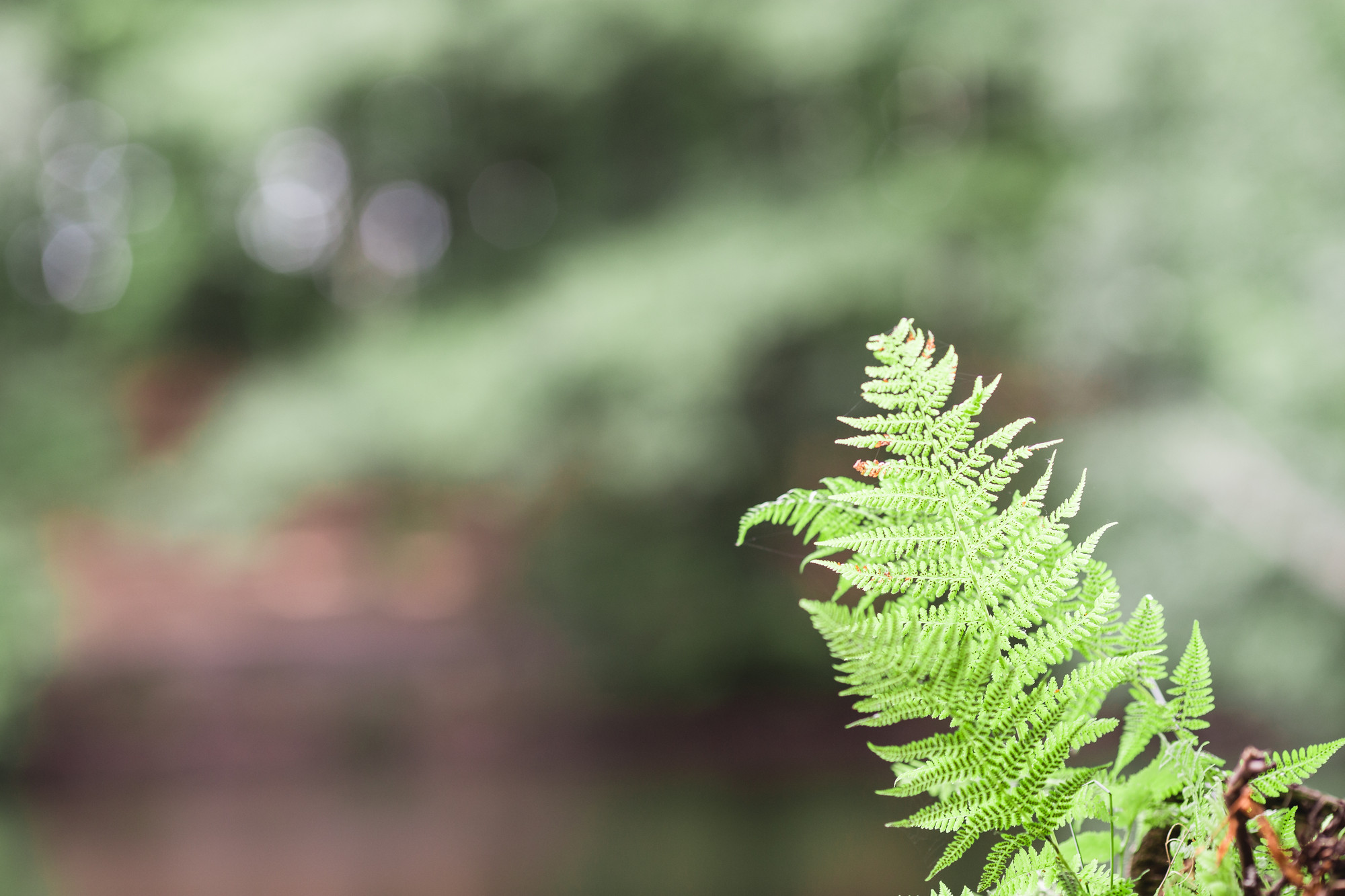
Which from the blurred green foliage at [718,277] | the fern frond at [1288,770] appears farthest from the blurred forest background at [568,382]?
the fern frond at [1288,770]

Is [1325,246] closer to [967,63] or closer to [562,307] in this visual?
[967,63]

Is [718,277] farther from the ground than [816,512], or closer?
farther from the ground

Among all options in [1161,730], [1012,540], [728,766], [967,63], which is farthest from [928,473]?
[728,766]

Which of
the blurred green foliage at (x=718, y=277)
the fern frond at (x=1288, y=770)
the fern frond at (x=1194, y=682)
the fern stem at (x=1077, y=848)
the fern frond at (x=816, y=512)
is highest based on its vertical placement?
the blurred green foliage at (x=718, y=277)

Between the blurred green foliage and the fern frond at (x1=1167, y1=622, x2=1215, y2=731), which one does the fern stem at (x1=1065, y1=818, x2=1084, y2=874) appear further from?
the blurred green foliage

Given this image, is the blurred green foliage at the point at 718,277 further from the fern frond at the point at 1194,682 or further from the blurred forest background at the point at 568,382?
the fern frond at the point at 1194,682

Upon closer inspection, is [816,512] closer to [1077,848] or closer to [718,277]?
[1077,848]

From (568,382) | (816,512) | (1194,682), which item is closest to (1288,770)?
(1194,682)
